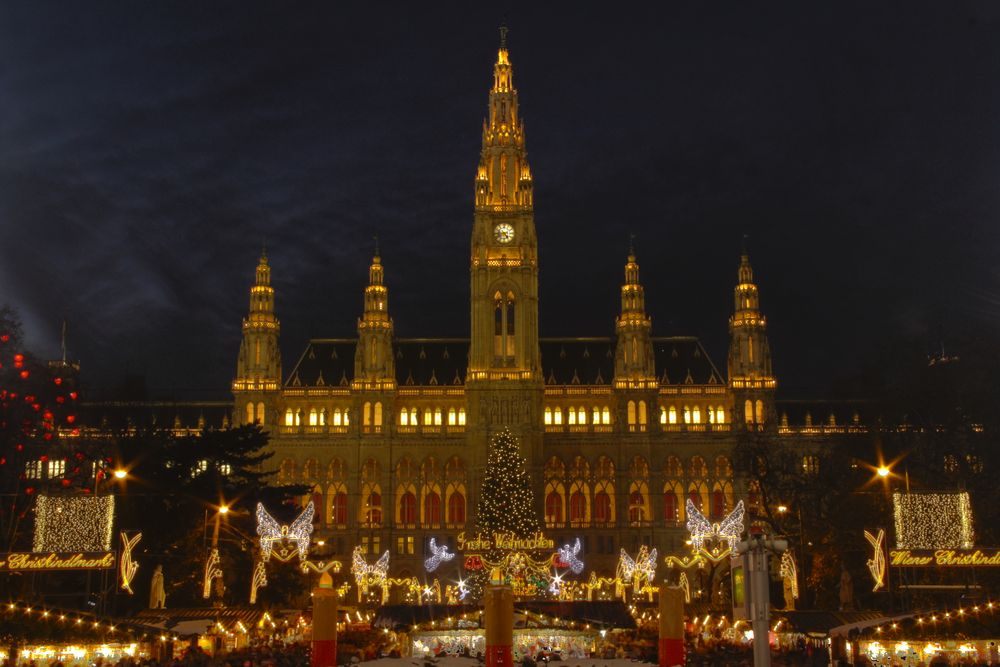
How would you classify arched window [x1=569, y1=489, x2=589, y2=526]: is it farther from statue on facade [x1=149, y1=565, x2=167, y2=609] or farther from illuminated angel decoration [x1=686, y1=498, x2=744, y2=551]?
statue on facade [x1=149, y1=565, x2=167, y2=609]

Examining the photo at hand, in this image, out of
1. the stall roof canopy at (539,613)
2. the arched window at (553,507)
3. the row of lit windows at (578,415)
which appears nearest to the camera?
the stall roof canopy at (539,613)

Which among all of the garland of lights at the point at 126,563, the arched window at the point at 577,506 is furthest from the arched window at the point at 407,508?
the garland of lights at the point at 126,563

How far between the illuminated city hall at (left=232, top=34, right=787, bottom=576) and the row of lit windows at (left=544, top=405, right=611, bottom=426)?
0.13 meters

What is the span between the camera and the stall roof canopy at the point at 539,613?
58.2 m

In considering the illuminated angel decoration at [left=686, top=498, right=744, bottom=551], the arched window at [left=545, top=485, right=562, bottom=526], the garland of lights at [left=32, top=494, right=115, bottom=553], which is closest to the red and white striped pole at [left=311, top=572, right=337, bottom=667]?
the garland of lights at [left=32, top=494, right=115, bottom=553]

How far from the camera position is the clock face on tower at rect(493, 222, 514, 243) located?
114 meters

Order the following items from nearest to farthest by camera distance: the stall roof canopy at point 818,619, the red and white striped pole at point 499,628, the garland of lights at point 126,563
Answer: the red and white striped pole at point 499,628 < the garland of lights at point 126,563 < the stall roof canopy at point 818,619

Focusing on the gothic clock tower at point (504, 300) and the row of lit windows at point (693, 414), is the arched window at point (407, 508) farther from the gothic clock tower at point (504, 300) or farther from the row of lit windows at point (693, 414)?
the row of lit windows at point (693, 414)

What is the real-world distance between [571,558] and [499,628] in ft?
230

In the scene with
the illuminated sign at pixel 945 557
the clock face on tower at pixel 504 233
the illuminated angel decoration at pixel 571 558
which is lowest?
the illuminated sign at pixel 945 557

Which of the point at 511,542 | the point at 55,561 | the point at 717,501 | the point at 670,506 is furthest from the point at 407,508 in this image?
the point at 55,561

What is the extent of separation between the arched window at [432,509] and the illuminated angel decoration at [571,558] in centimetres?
1249

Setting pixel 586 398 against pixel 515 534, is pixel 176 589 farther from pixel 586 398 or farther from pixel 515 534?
pixel 586 398

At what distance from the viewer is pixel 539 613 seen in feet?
190
